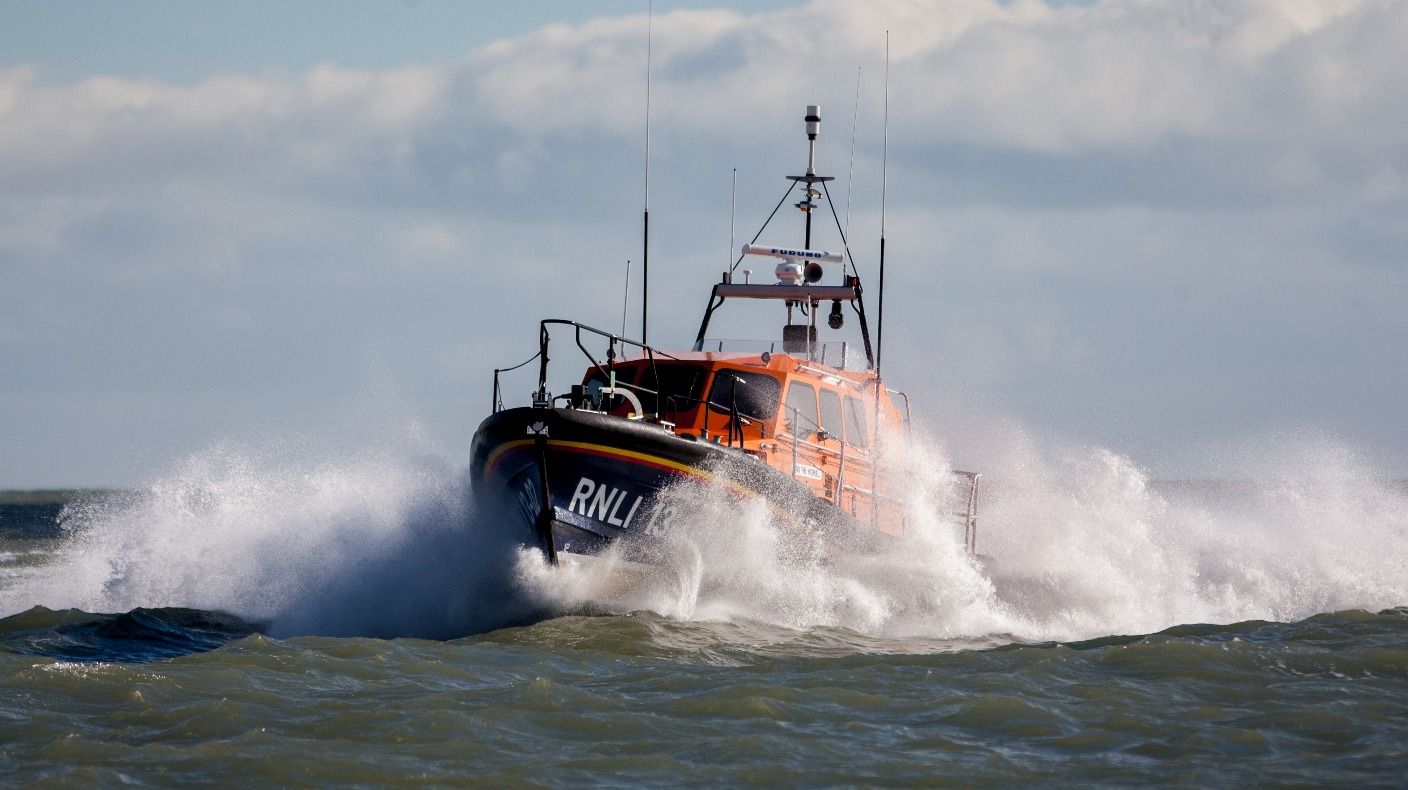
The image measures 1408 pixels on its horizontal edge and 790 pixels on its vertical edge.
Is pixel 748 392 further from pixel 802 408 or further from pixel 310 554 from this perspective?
pixel 310 554

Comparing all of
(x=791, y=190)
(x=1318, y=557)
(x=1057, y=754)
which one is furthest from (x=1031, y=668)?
(x=1318, y=557)

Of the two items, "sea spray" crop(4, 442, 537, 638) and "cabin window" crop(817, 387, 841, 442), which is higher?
"cabin window" crop(817, 387, 841, 442)

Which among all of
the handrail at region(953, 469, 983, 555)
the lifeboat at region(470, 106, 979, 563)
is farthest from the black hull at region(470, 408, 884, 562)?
the handrail at region(953, 469, 983, 555)

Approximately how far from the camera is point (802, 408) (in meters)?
10.8

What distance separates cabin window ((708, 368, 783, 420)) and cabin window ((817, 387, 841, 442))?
58 centimetres

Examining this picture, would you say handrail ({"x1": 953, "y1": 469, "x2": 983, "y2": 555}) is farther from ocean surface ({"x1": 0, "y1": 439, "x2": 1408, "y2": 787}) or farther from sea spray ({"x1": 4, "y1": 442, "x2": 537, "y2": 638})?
sea spray ({"x1": 4, "y1": 442, "x2": 537, "y2": 638})

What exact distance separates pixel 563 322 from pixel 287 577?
159 inches

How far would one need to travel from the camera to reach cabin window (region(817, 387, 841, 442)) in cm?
1099

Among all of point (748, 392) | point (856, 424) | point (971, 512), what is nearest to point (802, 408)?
point (748, 392)

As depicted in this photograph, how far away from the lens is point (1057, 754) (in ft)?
17.8

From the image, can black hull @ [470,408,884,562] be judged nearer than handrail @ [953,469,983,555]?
Yes

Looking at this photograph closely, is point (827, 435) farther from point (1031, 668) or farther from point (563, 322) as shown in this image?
point (1031, 668)

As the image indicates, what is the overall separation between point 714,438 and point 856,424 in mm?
1826

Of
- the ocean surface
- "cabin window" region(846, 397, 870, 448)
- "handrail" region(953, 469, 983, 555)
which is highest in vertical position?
"cabin window" region(846, 397, 870, 448)
